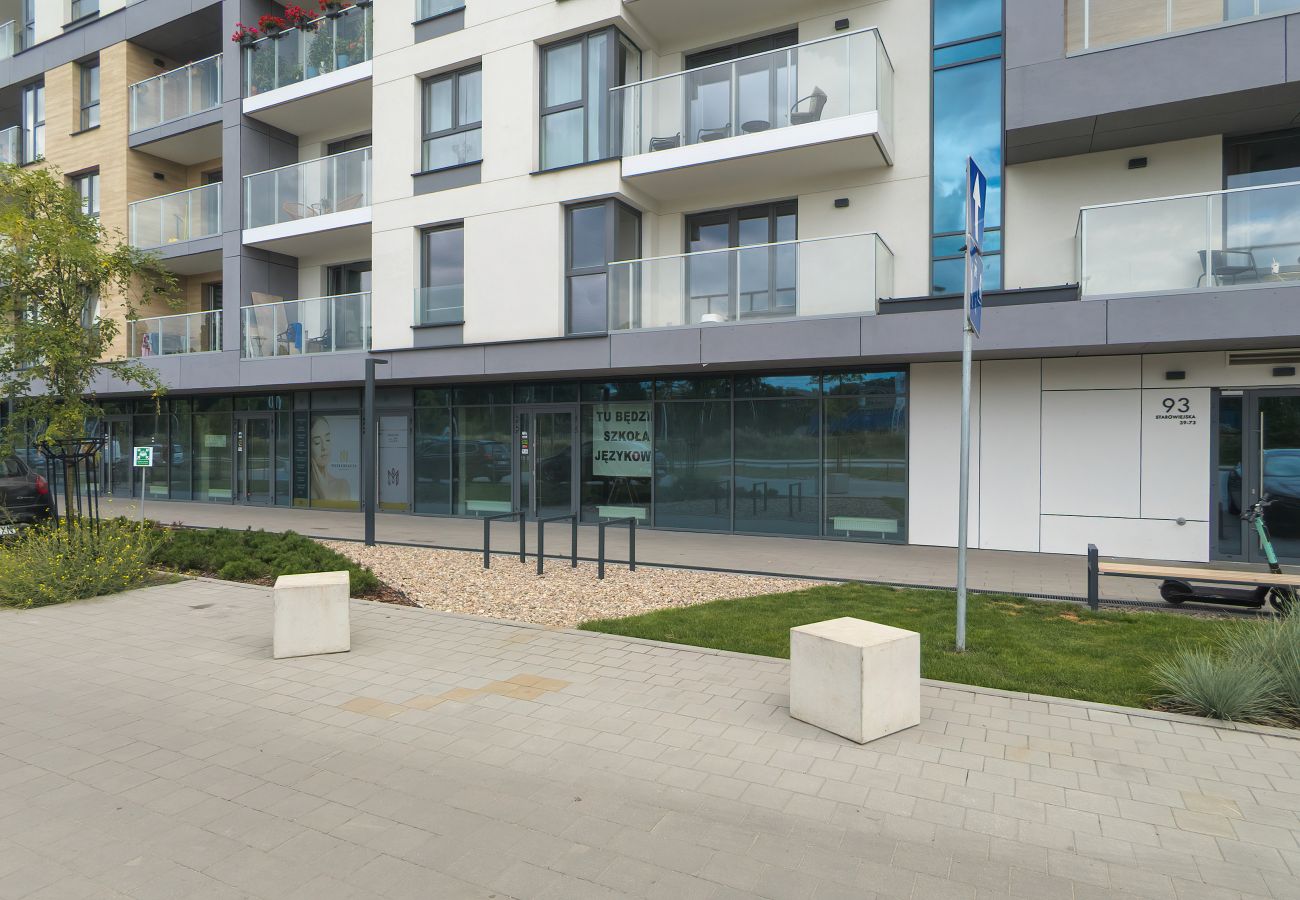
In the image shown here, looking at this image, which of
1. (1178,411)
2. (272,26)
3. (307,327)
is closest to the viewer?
(1178,411)

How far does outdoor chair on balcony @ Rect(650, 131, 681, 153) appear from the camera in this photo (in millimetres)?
13344

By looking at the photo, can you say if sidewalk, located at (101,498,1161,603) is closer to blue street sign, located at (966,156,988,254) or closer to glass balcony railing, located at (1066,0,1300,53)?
blue street sign, located at (966,156,988,254)

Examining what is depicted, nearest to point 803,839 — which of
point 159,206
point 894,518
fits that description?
point 894,518

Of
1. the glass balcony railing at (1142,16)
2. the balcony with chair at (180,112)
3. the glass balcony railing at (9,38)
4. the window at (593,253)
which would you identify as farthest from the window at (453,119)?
the glass balcony railing at (9,38)

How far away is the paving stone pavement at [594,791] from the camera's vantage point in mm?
3189

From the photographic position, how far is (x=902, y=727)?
15.6 ft

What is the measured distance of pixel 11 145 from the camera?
24109mm

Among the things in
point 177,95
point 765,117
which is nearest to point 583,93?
point 765,117

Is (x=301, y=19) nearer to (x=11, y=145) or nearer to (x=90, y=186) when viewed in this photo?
(x=90, y=186)

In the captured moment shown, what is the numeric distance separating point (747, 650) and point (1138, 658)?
10.1 feet

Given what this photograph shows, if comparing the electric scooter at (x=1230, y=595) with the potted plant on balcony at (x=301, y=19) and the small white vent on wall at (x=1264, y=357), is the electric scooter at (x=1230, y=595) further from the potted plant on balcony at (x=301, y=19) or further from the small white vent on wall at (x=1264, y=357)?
the potted plant on balcony at (x=301, y=19)

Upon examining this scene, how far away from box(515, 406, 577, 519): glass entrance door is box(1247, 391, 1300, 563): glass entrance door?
438 inches

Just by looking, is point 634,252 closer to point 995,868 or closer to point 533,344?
point 533,344

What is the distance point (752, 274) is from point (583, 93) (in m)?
4.87
